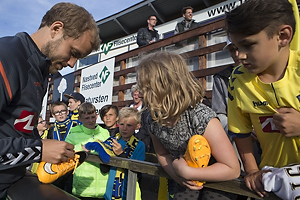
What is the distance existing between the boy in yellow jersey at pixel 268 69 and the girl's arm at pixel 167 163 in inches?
11.7

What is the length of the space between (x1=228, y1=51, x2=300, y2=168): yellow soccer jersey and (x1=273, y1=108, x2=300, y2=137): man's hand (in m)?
0.06

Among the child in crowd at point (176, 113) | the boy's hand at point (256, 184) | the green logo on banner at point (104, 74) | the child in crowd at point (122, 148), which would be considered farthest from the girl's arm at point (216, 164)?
the green logo on banner at point (104, 74)

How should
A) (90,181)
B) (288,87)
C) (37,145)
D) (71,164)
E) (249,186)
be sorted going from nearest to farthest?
1. (249,186)
2. (288,87)
3. (37,145)
4. (71,164)
5. (90,181)

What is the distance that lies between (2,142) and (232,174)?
1169 millimetres

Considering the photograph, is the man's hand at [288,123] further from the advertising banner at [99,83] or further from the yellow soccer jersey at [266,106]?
the advertising banner at [99,83]

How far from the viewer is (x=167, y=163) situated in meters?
1.52

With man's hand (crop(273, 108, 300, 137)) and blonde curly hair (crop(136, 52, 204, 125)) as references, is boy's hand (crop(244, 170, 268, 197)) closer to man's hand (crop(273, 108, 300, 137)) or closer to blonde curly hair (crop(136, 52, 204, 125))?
man's hand (crop(273, 108, 300, 137))

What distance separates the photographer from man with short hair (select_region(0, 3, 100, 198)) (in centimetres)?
124

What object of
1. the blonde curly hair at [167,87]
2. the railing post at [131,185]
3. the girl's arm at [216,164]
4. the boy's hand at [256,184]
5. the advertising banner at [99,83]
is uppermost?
the advertising banner at [99,83]

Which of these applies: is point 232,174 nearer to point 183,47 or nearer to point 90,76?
point 183,47

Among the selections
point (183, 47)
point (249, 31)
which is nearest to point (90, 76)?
point (183, 47)

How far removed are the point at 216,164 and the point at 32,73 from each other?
1.12 m

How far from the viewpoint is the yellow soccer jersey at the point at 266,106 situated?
1.22 m

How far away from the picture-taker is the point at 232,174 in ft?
4.09
